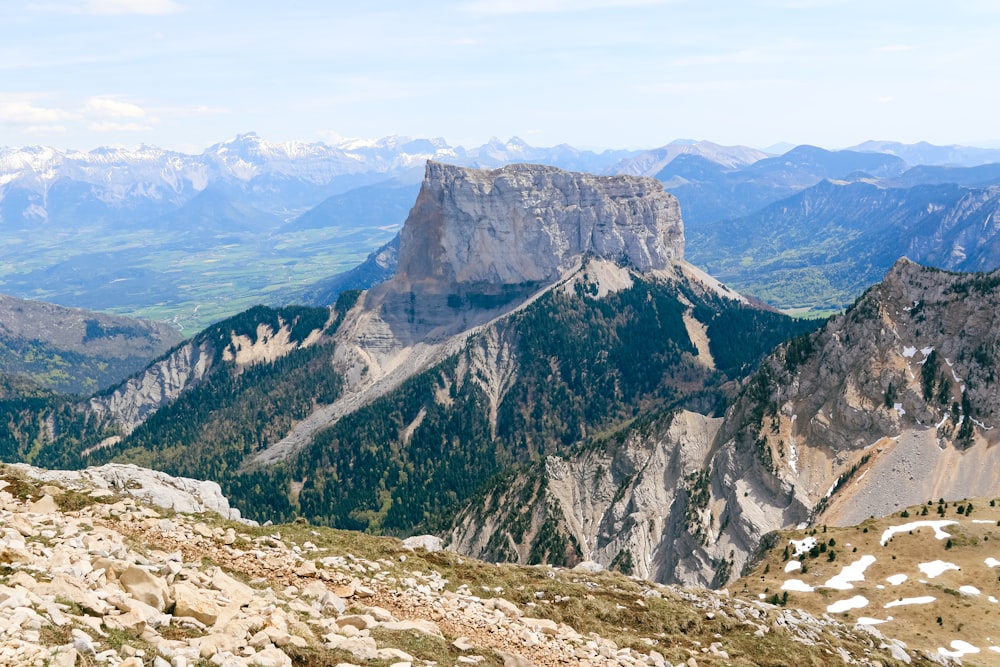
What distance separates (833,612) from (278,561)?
58352 millimetres

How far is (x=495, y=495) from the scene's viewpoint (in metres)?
180

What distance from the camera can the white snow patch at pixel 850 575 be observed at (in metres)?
80.4

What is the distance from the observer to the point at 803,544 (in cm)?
9381

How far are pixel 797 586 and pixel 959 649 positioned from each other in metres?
20.7

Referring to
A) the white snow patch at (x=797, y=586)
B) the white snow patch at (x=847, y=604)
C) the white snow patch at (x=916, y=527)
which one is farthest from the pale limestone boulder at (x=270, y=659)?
the white snow patch at (x=916, y=527)

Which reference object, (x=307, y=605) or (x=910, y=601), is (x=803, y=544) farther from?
(x=307, y=605)

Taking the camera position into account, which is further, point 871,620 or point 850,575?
point 850,575

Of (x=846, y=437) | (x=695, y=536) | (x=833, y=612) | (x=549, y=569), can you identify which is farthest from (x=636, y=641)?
(x=846, y=437)

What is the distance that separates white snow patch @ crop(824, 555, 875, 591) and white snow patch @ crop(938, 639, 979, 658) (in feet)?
52.8

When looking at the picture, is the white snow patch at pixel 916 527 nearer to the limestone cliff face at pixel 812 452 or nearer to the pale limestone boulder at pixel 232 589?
the limestone cliff face at pixel 812 452

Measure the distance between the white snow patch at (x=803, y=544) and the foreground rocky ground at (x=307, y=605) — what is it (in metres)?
35.2

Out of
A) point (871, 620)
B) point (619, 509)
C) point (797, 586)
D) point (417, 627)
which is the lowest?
point (619, 509)

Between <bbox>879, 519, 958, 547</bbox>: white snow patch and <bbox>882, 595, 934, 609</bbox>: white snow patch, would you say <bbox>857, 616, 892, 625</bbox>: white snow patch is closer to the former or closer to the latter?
<bbox>882, 595, 934, 609</bbox>: white snow patch

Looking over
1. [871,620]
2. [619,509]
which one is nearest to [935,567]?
[871,620]
